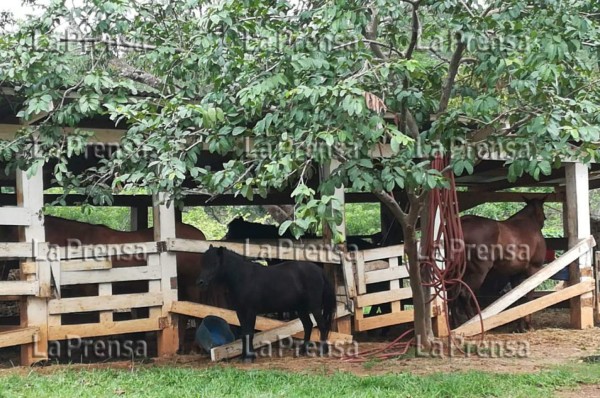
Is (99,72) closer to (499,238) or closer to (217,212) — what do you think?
(499,238)

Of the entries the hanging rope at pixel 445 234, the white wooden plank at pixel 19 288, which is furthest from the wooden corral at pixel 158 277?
the hanging rope at pixel 445 234

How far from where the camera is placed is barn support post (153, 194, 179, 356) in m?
8.76

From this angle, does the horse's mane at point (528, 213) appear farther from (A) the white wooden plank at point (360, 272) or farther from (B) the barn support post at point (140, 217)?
(B) the barn support post at point (140, 217)

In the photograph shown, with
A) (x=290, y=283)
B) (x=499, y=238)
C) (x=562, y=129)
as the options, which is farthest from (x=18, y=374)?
(x=499, y=238)

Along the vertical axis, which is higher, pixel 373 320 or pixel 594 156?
pixel 594 156

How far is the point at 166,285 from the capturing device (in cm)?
880

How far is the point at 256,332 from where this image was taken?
9.27 m

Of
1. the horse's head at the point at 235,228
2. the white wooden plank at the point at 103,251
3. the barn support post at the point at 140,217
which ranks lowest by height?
the white wooden plank at the point at 103,251

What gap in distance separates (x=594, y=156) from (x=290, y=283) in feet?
12.1


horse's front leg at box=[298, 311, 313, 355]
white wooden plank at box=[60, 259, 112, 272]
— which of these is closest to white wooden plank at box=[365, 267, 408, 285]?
horse's front leg at box=[298, 311, 313, 355]

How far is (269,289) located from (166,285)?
3.92 feet

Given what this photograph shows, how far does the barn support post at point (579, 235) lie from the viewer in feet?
34.9

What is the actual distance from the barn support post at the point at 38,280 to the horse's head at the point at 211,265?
5.31 feet

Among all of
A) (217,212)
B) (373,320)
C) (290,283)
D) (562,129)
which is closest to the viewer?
(562,129)
